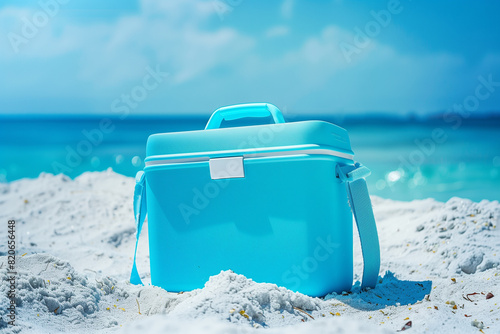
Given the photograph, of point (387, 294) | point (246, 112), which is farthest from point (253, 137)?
point (387, 294)

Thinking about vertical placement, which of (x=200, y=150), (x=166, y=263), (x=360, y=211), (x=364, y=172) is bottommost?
(x=166, y=263)

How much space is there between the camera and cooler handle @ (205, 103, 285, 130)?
2.23 metres

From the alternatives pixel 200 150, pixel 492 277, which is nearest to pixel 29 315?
pixel 200 150

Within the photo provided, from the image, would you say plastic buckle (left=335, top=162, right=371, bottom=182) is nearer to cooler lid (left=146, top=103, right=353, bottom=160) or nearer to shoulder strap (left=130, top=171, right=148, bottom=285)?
cooler lid (left=146, top=103, right=353, bottom=160)

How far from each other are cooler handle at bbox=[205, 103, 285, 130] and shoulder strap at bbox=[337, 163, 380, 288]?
0.36m

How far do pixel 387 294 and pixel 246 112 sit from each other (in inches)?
39.9

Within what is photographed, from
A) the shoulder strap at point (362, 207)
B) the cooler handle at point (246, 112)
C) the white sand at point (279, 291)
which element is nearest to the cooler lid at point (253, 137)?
the cooler handle at point (246, 112)

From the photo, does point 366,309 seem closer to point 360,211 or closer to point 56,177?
point 360,211

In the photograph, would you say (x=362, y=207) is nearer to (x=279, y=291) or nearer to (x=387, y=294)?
(x=387, y=294)

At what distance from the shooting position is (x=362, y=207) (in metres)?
2.14

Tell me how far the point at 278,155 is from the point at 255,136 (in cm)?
12

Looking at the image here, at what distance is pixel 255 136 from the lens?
6.86 feet

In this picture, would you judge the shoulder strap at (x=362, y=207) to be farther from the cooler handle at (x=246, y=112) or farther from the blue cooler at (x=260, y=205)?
the cooler handle at (x=246, y=112)

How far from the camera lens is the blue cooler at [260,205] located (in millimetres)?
2041
